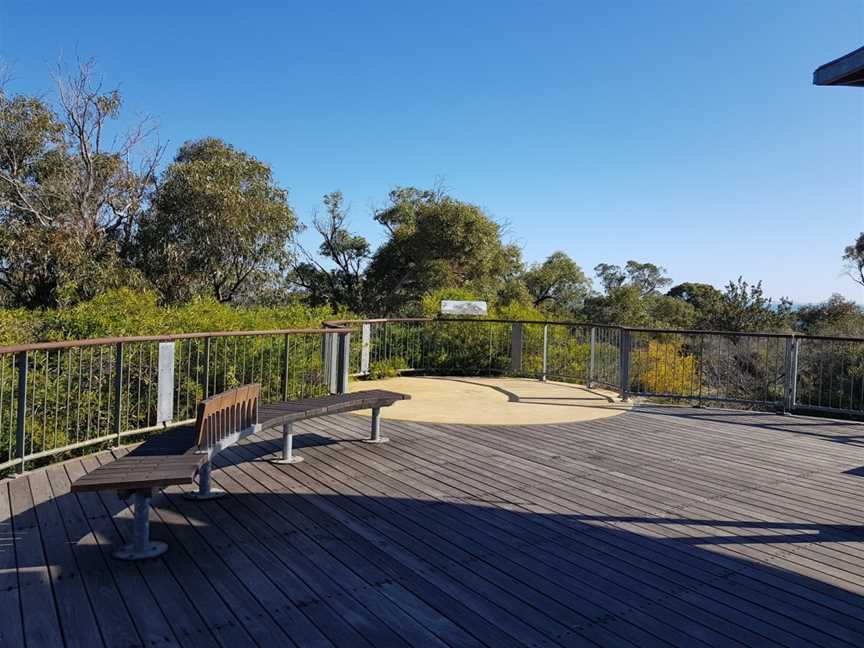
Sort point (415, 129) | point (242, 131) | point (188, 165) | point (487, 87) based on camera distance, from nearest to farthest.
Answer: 1. point (188, 165)
2. point (487, 87)
3. point (242, 131)
4. point (415, 129)

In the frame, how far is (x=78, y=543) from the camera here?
3195 mm

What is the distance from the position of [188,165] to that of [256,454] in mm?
13989

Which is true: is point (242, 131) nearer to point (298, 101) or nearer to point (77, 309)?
point (298, 101)

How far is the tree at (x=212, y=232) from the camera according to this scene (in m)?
16.6

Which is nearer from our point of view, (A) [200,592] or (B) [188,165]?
(A) [200,592]

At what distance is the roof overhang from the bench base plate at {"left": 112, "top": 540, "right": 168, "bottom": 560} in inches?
183

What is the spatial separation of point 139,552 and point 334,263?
2290 cm

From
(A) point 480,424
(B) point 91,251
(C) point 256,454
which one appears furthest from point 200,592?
(B) point 91,251

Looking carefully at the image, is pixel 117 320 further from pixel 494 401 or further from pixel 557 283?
pixel 557 283

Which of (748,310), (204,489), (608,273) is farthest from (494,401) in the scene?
(608,273)

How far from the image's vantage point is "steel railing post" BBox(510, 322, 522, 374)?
11.0 metres

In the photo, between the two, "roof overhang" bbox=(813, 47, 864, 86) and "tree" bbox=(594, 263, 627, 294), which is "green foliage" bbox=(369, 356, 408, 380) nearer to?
"roof overhang" bbox=(813, 47, 864, 86)

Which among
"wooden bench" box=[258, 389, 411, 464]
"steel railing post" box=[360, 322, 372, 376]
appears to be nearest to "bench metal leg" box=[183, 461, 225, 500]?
"wooden bench" box=[258, 389, 411, 464]

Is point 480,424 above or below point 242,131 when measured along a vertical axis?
below
